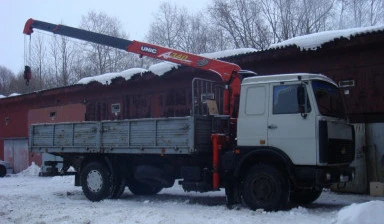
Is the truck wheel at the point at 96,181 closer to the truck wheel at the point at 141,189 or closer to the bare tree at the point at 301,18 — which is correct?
the truck wheel at the point at 141,189

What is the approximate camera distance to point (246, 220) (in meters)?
8.16

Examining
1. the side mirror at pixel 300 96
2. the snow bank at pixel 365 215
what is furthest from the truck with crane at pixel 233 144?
the snow bank at pixel 365 215

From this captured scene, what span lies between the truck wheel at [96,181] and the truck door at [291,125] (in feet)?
16.1

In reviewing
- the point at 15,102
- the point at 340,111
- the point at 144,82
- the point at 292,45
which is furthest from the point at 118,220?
the point at 15,102

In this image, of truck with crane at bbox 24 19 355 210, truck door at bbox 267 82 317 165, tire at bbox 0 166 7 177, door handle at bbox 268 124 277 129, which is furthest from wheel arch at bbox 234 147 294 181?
tire at bbox 0 166 7 177

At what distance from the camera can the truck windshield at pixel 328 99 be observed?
8952 millimetres

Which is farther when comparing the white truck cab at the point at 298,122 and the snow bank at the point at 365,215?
the white truck cab at the point at 298,122

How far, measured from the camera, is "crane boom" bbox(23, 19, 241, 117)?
10.8 meters

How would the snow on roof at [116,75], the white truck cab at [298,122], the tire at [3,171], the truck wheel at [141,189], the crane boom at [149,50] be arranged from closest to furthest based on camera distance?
the white truck cab at [298,122], the crane boom at [149,50], the truck wheel at [141,189], the snow on roof at [116,75], the tire at [3,171]

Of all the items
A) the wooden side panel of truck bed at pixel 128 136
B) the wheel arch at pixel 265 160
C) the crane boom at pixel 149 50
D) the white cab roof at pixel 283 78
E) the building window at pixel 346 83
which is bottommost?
the wheel arch at pixel 265 160

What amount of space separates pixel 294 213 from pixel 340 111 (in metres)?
2.46

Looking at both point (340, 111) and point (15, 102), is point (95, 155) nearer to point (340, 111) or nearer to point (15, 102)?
point (340, 111)

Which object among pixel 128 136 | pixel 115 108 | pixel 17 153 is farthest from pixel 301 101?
pixel 17 153

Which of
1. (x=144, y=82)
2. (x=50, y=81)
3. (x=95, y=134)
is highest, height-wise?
(x=50, y=81)
